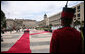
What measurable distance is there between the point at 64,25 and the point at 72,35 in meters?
0.18

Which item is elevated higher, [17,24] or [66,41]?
[17,24]

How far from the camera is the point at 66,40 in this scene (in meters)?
1.34

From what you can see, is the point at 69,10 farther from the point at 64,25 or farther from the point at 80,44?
the point at 80,44

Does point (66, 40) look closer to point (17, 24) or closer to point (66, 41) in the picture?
point (66, 41)

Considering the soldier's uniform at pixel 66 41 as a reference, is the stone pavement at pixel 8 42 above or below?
below

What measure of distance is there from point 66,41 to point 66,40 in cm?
2

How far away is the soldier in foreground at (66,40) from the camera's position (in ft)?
4.39

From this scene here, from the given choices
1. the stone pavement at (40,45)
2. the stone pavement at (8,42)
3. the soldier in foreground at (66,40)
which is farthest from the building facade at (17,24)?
the soldier in foreground at (66,40)

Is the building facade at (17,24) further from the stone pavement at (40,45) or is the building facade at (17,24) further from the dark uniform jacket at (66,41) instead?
the dark uniform jacket at (66,41)

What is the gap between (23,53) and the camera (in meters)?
5.16

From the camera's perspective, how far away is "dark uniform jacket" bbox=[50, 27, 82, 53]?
1337mm

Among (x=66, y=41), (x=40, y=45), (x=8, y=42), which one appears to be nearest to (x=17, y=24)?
(x=8, y=42)

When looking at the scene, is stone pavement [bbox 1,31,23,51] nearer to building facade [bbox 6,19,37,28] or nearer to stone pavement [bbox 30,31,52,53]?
stone pavement [bbox 30,31,52,53]

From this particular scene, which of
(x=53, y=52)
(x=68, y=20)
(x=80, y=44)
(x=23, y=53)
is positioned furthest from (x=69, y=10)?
(x=23, y=53)
